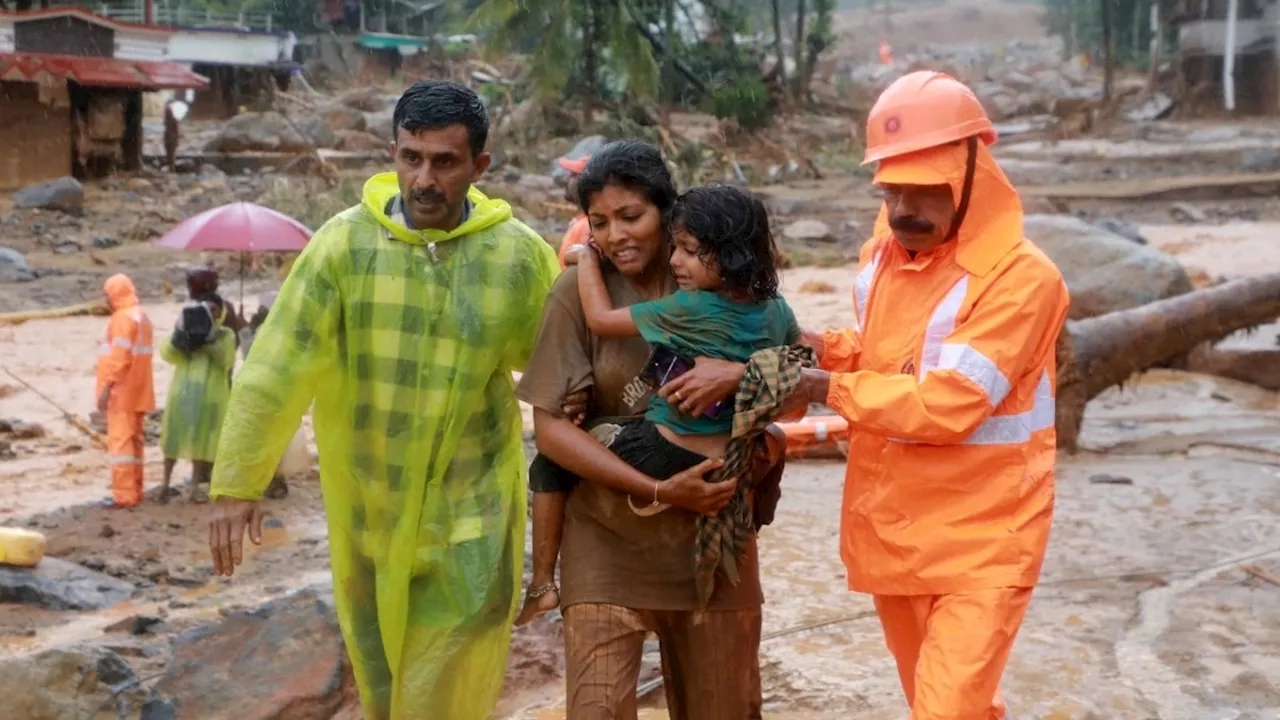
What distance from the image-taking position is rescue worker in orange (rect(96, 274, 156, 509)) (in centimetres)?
878

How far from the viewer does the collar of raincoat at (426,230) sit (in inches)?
139

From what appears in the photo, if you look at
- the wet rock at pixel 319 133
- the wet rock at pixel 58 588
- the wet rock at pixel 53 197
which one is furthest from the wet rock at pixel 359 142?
the wet rock at pixel 58 588

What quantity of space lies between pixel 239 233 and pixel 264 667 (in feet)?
16.6

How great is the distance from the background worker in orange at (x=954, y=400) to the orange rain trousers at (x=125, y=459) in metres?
6.34

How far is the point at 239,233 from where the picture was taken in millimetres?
9664

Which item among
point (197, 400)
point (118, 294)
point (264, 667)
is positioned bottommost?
point (264, 667)

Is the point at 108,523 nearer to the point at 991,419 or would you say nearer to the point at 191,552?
the point at 191,552

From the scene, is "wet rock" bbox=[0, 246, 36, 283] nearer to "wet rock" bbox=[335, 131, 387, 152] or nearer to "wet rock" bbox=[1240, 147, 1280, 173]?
"wet rock" bbox=[335, 131, 387, 152]

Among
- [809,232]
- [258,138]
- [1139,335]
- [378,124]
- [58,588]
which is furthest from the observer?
[378,124]

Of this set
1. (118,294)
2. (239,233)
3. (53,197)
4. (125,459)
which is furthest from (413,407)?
(53,197)

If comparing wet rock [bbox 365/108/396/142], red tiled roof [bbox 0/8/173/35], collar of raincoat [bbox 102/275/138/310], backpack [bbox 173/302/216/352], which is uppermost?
red tiled roof [bbox 0/8/173/35]

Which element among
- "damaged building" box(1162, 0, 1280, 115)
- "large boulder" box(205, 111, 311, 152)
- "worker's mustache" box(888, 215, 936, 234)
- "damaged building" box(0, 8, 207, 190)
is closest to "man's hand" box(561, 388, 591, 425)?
"worker's mustache" box(888, 215, 936, 234)

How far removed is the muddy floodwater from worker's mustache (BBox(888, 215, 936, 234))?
6.44ft

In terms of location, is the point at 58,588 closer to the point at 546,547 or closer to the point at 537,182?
the point at 546,547
